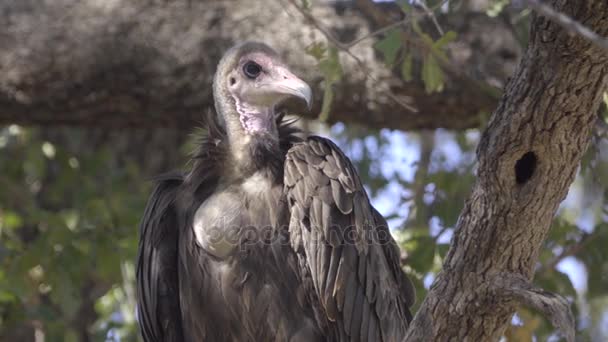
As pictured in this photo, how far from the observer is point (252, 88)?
5117 millimetres

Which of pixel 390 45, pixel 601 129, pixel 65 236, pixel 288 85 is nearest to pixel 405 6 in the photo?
pixel 390 45

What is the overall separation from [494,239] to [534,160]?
31cm

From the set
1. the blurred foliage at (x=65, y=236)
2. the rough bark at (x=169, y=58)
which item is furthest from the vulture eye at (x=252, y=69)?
the blurred foliage at (x=65, y=236)

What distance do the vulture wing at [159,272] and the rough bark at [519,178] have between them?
65.2 inches

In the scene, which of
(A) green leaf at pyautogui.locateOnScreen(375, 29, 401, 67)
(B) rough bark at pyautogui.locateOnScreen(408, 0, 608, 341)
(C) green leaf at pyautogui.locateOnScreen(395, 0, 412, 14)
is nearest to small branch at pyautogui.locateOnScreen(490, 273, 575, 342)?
(B) rough bark at pyautogui.locateOnScreen(408, 0, 608, 341)

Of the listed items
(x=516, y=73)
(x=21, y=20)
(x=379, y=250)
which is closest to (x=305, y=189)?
(x=379, y=250)

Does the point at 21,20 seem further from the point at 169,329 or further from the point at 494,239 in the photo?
the point at 494,239

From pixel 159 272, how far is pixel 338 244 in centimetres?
90

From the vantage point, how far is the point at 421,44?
200 inches

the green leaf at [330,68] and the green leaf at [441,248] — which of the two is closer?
the green leaf at [330,68]

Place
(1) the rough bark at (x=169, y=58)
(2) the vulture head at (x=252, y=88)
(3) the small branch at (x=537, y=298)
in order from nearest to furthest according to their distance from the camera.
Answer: (3) the small branch at (x=537, y=298) < (2) the vulture head at (x=252, y=88) < (1) the rough bark at (x=169, y=58)

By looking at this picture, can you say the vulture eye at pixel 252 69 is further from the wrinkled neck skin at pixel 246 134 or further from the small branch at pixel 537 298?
the small branch at pixel 537 298

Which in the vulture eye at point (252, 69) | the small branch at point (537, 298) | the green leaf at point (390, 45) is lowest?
the small branch at point (537, 298)

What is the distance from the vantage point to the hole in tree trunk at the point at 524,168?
146 inches
